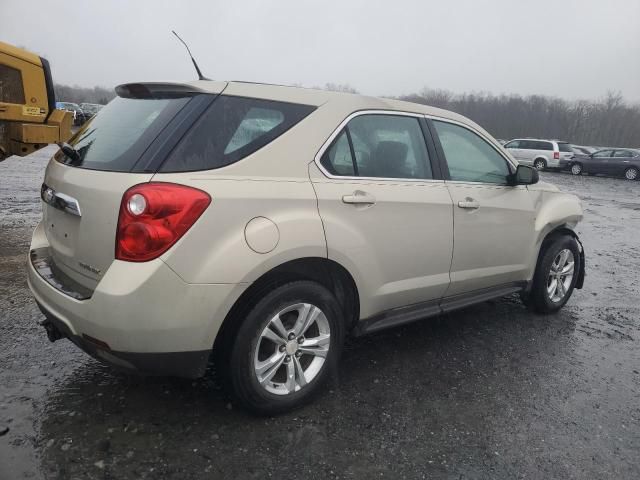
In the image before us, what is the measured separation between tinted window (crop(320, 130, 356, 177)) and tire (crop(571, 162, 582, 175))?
27.8m

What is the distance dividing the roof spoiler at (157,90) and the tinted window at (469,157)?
1.81 m

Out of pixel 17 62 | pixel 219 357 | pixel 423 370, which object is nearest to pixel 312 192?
pixel 219 357

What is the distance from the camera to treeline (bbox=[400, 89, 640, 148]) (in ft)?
245

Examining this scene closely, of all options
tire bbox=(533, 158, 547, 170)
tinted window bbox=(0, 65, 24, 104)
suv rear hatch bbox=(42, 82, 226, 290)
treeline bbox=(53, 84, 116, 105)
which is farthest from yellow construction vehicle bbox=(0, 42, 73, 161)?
treeline bbox=(53, 84, 116, 105)

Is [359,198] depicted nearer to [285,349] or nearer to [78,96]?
[285,349]

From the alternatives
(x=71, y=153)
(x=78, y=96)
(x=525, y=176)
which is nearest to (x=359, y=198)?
(x=71, y=153)

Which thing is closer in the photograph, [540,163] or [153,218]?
[153,218]

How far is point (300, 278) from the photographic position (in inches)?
108

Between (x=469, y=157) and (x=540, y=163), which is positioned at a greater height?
(x=469, y=157)

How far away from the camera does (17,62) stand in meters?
6.34

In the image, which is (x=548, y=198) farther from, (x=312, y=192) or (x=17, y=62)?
(x=17, y=62)

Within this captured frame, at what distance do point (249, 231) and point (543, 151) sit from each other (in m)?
28.7

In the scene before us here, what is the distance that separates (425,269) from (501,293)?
1.07 m

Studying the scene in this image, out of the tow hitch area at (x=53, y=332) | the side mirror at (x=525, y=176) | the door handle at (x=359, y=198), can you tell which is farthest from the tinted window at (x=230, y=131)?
the side mirror at (x=525, y=176)
